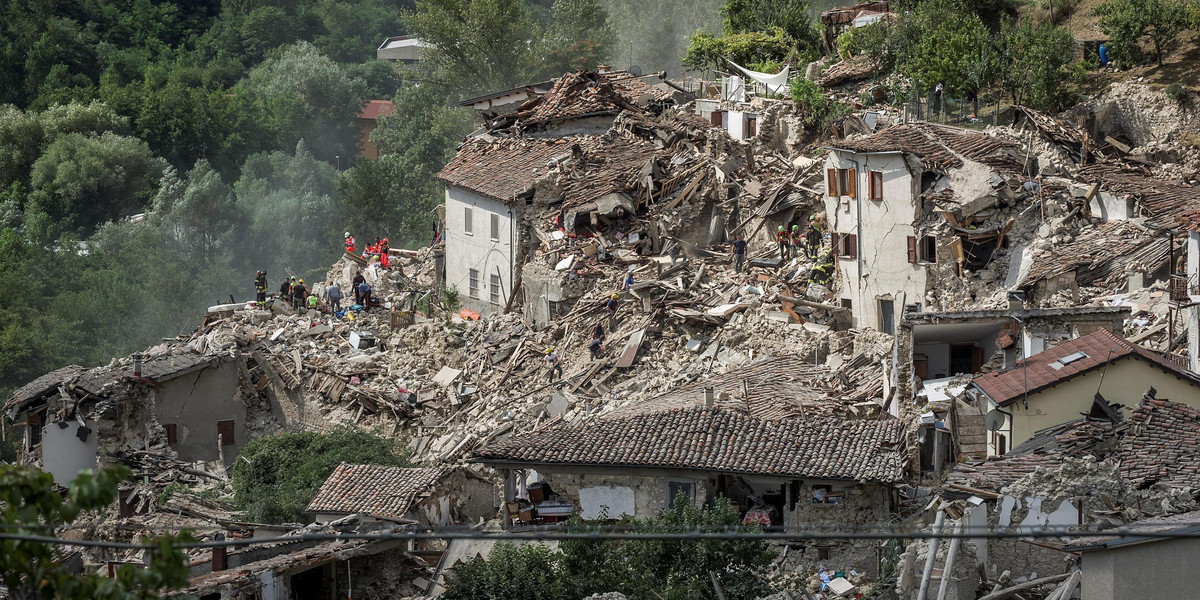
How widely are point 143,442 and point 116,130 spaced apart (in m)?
52.9

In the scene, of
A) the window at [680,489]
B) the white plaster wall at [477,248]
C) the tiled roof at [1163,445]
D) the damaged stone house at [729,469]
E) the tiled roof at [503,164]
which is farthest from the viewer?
the tiled roof at [503,164]

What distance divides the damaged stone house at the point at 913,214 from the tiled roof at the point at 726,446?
8.52 metres

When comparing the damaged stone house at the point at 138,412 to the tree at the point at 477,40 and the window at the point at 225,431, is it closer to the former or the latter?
the window at the point at 225,431

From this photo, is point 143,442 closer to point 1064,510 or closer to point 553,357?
point 553,357

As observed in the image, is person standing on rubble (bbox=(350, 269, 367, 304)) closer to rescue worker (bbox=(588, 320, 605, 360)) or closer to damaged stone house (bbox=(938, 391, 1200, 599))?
rescue worker (bbox=(588, 320, 605, 360))

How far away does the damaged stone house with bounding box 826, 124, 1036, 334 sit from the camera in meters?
35.0

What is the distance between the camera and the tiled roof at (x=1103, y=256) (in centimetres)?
3353

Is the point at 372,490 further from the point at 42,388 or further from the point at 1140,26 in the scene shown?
the point at 1140,26

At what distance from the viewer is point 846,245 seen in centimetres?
3688

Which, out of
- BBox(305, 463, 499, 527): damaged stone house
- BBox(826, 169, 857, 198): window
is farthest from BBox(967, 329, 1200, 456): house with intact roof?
BBox(826, 169, 857, 198): window

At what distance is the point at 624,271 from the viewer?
40125 millimetres

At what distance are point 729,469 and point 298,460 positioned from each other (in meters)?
14.5

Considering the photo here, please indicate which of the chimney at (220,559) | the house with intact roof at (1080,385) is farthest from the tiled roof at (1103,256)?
the chimney at (220,559)

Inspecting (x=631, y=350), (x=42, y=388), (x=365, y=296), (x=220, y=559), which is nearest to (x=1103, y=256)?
(x=631, y=350)
